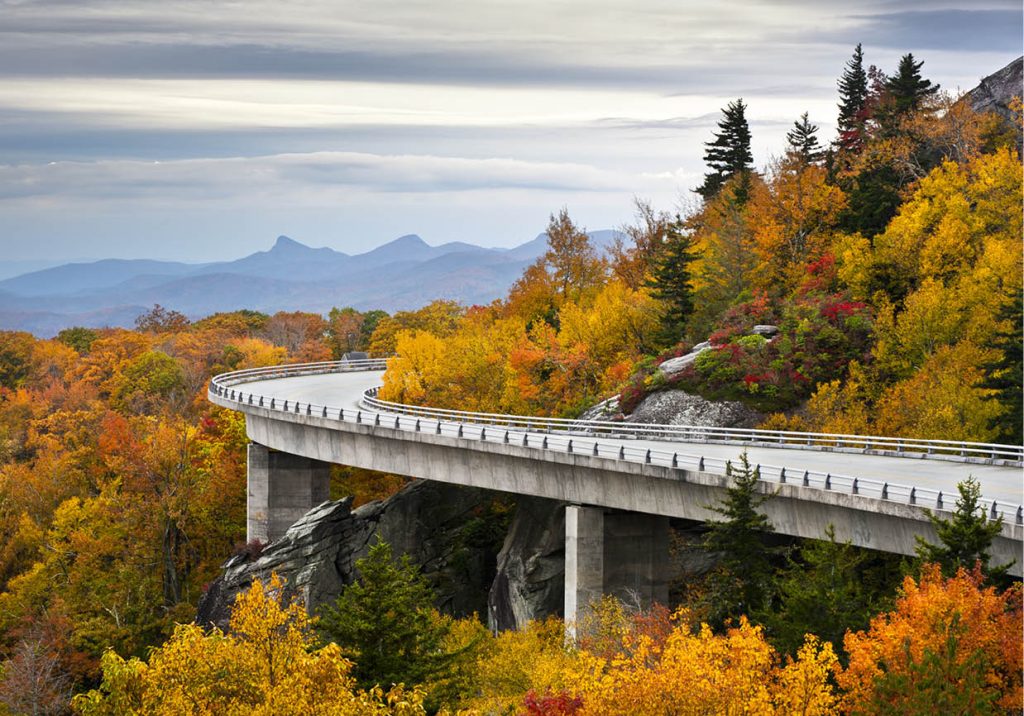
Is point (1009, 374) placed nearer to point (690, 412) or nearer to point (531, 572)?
point (690, 412)

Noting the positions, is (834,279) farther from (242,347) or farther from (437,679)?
(242,347)

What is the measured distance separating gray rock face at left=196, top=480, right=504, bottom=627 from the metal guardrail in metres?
4.37

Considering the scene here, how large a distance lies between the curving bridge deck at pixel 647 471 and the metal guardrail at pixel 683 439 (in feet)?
0.32

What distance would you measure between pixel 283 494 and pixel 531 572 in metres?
24.5

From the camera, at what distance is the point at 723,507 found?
4719 centimetres

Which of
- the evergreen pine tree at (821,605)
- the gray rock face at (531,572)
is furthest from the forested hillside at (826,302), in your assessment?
the evergreen pine tree at (821,605)

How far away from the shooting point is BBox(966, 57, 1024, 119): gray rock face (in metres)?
89.2

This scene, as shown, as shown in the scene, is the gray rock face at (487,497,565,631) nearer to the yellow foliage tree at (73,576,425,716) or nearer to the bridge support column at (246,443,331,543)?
the bridge support column at (246,443,331,543)

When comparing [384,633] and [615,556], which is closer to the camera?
[384,633]

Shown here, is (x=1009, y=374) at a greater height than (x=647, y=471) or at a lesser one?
greater

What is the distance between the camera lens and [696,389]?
6700cm

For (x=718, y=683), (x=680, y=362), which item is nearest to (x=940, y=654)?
(x=718, y=683)

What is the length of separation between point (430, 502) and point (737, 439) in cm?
1819

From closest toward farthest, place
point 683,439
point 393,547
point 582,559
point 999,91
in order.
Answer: point 582,559, point 683,439, point 393,547, point 999,91
